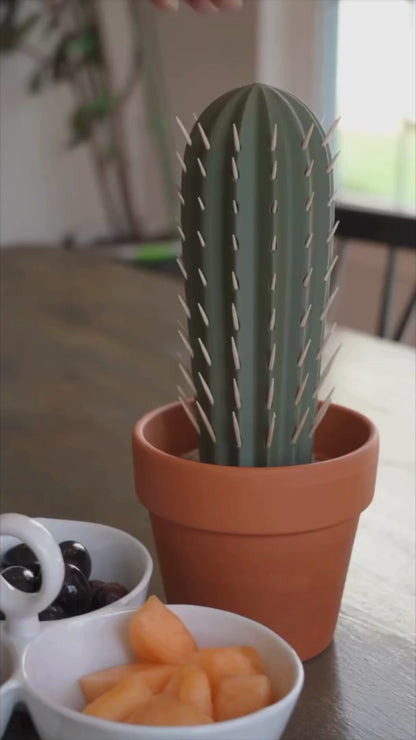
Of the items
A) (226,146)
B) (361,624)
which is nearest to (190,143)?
(226,146)

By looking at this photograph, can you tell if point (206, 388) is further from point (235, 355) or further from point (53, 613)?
point (53, 613)

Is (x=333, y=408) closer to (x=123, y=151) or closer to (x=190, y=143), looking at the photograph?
(x=190, y=143)

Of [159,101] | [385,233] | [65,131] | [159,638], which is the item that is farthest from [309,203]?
[65,131]

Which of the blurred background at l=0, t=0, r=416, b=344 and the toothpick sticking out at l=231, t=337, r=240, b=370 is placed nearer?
the toothpick sticking out at l=231, t=337, r=240, b=370

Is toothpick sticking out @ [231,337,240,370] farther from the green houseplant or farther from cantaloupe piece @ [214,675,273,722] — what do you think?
cantaloupe piece @ [214,675,273,722]

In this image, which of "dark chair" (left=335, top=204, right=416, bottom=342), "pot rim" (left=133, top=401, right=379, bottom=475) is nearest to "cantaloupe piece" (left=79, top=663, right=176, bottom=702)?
"pot rim" (left=133, top=401, right=379, bottom=475)

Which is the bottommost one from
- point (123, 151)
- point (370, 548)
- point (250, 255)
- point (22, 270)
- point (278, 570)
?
point (123, 151)

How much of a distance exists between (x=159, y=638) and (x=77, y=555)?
117mm

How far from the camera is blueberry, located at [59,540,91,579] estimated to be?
57cm

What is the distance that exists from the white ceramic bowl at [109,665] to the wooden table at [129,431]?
5 cm

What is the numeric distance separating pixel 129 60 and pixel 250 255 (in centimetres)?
315

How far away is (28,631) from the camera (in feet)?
1.59

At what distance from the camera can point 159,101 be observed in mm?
3316

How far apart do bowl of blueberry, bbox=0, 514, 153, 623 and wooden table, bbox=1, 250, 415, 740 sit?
0.07 m
